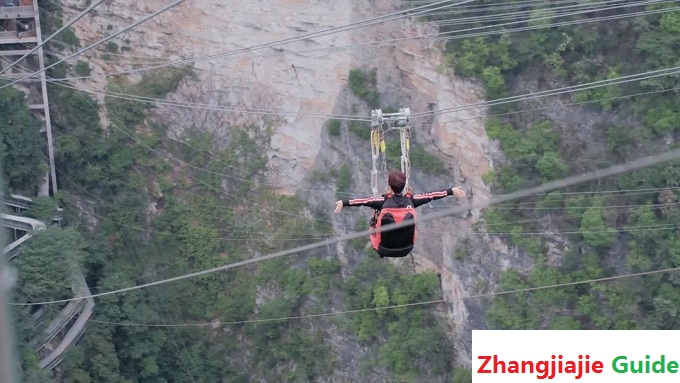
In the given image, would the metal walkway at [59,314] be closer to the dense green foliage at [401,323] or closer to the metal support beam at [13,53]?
the metal support beam at [13,53]

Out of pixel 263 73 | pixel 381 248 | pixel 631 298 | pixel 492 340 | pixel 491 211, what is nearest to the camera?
pixel 381 248

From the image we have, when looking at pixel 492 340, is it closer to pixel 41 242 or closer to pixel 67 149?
pixel 41 242

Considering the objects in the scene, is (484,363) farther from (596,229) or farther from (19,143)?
(19,143)

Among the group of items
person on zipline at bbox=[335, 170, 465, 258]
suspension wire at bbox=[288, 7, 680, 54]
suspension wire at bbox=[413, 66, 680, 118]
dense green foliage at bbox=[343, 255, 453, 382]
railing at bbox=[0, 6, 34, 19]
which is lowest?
dense green foliage at bbox=[343, 255, 453, 382]

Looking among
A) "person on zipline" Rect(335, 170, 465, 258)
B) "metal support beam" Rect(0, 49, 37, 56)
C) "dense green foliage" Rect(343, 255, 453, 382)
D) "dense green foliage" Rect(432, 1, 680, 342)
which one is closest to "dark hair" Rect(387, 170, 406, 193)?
"person on zipline" Rect(335, 170, 465, 258)

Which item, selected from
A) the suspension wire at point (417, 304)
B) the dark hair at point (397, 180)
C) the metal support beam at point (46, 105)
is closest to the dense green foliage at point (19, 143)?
the metal support beam at point (46, 105)

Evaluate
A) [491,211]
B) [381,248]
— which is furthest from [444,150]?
[381,248]

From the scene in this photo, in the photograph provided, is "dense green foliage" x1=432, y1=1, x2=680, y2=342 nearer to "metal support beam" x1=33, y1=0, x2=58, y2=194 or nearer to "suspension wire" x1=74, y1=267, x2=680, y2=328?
"suspension wire" x1=74, y1=267, x2=680, y2=328
